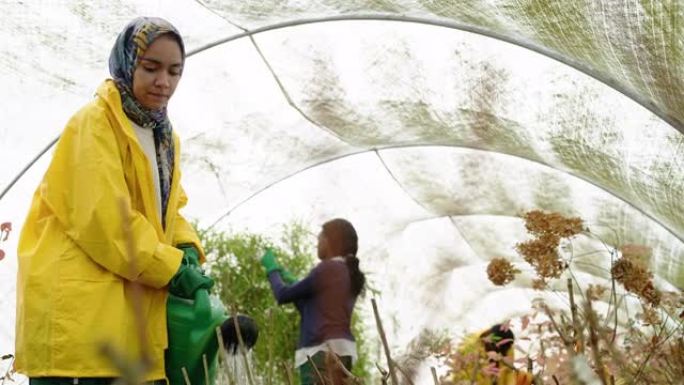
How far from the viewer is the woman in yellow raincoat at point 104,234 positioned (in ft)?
8.83

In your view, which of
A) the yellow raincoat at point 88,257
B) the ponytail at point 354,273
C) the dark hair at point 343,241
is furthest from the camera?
the dark hair at point 343,241

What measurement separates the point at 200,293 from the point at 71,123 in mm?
489

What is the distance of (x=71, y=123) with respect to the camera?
112 inches

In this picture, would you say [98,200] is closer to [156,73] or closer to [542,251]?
[156,73]

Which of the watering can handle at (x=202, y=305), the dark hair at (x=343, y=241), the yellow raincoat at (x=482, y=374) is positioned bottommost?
the yellow raincoat at (x=482, y=374)

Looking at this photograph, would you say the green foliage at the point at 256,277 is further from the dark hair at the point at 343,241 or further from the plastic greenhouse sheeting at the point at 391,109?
the dark hair at the point at 343,241

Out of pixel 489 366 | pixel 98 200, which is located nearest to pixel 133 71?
pixel 98 200

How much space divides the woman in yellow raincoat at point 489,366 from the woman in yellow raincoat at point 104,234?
0.71 m

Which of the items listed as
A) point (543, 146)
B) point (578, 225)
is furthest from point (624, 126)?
point (578, 225)

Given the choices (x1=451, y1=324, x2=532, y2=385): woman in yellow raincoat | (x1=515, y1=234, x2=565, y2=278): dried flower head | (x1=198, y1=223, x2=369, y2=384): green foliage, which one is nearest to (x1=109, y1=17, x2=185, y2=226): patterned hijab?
(x1=451, y1=324, x2=532, y2=385): woman in yellow raincoat

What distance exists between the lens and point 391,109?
7430mm

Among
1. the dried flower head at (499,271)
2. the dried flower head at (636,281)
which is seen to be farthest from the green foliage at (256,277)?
the dried flower head at (636,281)

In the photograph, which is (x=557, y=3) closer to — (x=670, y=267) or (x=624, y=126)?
(x=624, y=126)

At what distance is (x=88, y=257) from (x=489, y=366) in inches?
59.9
